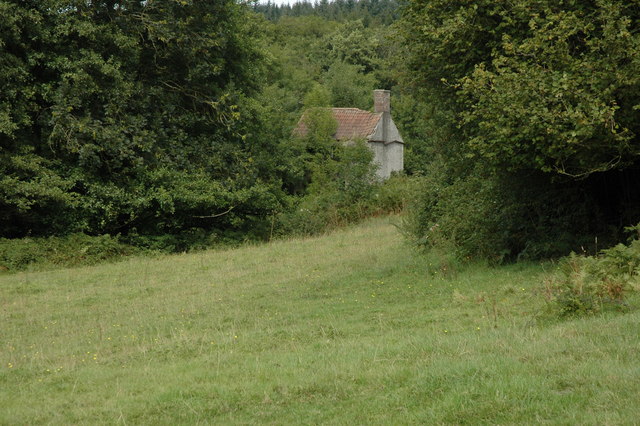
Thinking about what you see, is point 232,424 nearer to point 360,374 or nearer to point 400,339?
point 360,374

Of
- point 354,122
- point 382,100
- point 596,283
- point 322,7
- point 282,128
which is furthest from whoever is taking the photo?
point 322,7

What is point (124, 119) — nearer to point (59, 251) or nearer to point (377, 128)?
point (59, 251)

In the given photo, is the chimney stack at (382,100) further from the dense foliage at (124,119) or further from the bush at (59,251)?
the bush at (59,251)

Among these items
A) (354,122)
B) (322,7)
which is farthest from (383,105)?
(322,7)

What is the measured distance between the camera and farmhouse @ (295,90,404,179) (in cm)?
5856

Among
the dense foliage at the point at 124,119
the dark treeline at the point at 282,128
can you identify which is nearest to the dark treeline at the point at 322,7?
the dark treeline at the point at 282,128

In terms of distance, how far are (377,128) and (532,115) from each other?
1857 inches

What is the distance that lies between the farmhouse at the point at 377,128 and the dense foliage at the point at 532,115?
3833 cm

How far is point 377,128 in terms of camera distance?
60.3m

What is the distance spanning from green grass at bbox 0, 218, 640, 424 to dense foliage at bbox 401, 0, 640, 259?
4.53 feet

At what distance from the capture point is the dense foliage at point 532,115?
13.3 meters

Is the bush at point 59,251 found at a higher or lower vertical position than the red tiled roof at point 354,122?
lower

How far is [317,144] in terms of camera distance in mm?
48969

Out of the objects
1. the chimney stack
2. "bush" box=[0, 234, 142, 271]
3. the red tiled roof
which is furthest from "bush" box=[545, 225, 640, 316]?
the chimney stack
